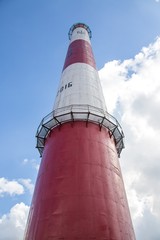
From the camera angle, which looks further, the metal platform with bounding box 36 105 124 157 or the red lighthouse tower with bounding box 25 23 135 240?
the metal platform with bounding box 36 105 124 157

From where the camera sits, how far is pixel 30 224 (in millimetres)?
11773

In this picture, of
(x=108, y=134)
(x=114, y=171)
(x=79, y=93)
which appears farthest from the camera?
(x=79, y=93)

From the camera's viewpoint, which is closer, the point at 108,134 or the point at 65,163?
the point at 65,163

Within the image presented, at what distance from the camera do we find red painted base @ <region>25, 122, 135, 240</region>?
10328 mm

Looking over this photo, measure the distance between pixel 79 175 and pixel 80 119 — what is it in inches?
161

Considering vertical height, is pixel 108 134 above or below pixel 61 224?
above

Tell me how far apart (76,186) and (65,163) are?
155 cm

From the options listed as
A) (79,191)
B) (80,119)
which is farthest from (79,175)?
(80,119)

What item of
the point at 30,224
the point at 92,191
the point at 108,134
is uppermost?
the point at 108,134

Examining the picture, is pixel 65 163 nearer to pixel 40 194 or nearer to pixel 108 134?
pixel 40 194

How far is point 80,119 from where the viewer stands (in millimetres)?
14789

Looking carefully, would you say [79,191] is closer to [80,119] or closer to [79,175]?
[79,175]

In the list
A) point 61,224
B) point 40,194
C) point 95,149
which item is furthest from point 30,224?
point 95,149

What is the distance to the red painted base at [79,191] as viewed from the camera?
1033cm
